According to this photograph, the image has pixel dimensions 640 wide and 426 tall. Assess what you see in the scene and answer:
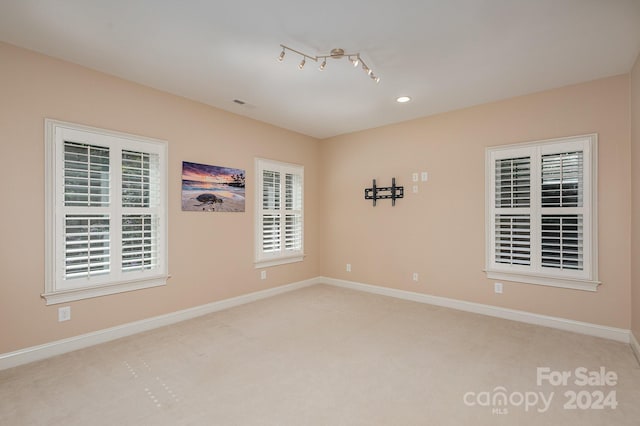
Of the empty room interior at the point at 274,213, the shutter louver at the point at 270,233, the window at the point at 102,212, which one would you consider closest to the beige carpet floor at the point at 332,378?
the empty room interior at the point at 274,213

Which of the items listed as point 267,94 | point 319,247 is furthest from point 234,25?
point 319,247

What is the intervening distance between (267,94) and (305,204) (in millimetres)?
2285

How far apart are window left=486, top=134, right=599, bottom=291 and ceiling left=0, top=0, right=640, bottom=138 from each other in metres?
0.76

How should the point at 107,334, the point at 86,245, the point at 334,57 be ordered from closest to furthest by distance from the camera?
the point at 334,57
the point at 86,245
the point at 107,334

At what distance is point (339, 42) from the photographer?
2631 mm

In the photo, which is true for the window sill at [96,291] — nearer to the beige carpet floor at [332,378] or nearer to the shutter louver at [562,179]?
the beige carpet floor at [332,378]

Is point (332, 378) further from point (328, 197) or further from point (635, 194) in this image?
point (328, 197)

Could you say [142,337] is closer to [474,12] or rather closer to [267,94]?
[267,94]

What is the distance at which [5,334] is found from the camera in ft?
8.64

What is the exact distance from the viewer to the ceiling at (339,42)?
2.21m

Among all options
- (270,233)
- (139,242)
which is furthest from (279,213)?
(139,242)

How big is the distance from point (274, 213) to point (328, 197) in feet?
4.16

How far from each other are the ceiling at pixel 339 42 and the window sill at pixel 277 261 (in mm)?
2419

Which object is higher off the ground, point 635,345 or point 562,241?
point 562,241
